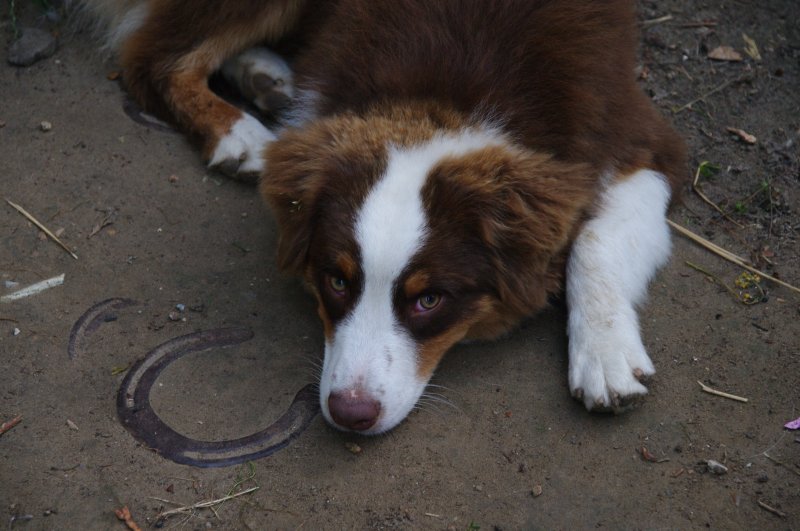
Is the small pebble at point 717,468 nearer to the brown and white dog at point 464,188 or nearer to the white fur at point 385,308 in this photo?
the brown and white dog at point 464,188

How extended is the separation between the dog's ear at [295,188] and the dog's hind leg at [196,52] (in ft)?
2.87

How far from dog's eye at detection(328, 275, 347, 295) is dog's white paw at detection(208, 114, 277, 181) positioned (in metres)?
1.12

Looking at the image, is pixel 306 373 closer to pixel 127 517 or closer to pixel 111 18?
→ pixel 127 517

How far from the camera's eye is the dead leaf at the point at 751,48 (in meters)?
4.89

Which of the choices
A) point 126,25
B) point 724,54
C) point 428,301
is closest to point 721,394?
point 428,301

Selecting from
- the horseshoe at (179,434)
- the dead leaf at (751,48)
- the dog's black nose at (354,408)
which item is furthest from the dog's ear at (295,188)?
the dead leaf at (751,48)

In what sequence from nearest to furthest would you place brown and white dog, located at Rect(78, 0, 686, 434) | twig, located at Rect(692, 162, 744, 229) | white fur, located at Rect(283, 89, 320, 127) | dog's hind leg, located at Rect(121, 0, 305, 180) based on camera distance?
brown and white dog, located at Rect(78, 0, 686, 434) → white fur, located at Rect(283, 89, 320, 127) → twig, located at Rect(692, 162, 744, 229) → dog's hind leg, located at Rect(121, 0, 305, 180)

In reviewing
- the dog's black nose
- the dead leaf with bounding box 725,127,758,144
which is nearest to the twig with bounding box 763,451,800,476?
the dog's black nose

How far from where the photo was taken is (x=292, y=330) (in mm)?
3572

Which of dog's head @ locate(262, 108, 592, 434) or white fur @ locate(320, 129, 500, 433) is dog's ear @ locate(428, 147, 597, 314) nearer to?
dog's head @ locate(262, 108, 592, 434)

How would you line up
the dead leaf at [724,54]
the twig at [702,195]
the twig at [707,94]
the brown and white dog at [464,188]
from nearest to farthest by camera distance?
the brown and white dog at [464,188], the twig at [702,195], the twig at [707,94], the dead leaf at [724,54]

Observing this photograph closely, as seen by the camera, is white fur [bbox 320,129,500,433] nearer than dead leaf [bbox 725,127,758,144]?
Yes

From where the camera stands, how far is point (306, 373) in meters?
3.41

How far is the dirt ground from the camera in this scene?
9.73ft
